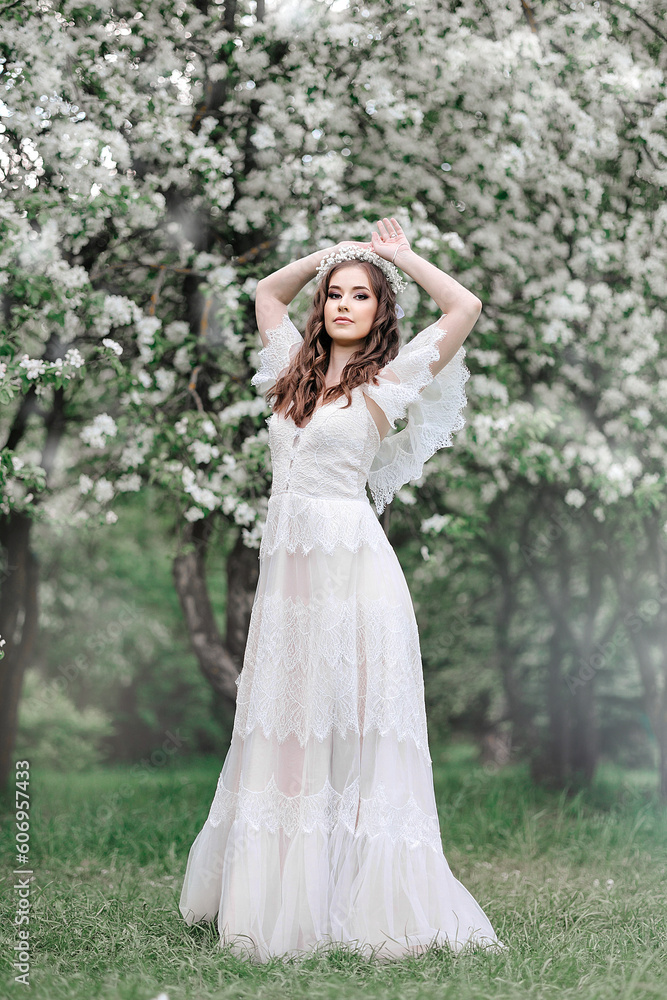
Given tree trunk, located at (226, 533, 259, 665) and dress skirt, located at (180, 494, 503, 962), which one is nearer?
dress skirt, located at (180, 494, 503, 962)

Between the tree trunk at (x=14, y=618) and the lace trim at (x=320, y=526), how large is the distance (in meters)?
3.28

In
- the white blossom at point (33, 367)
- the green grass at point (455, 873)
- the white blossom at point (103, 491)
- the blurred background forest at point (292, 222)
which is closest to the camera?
the green grass at point (455, 873)

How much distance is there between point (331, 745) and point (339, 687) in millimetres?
180

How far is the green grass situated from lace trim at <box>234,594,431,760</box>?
0.65m

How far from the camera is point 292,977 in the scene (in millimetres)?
2381

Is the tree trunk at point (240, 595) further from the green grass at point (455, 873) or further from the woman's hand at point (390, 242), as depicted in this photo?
the woman's hand at point (390, 242)

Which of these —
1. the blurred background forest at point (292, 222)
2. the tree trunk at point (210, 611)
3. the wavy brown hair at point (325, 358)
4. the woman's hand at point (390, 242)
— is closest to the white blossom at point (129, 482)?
the blurred background forest at point (292, 222)

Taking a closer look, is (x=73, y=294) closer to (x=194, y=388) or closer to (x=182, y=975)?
(x=194, y=388)

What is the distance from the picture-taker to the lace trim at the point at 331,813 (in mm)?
2629

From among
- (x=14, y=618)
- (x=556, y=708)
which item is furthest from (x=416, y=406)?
(x=556, y=708)

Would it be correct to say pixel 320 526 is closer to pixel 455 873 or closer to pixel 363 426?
pixel 363 426

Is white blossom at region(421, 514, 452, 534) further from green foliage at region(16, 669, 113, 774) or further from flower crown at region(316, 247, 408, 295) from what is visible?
green foliage at region(16, 669, 113, 774)

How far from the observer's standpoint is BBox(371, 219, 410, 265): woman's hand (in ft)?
9.68

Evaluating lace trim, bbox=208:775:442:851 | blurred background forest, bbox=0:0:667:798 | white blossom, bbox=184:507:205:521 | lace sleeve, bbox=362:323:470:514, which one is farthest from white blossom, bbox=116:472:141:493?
lace trim, bbox=208:775:442:851
